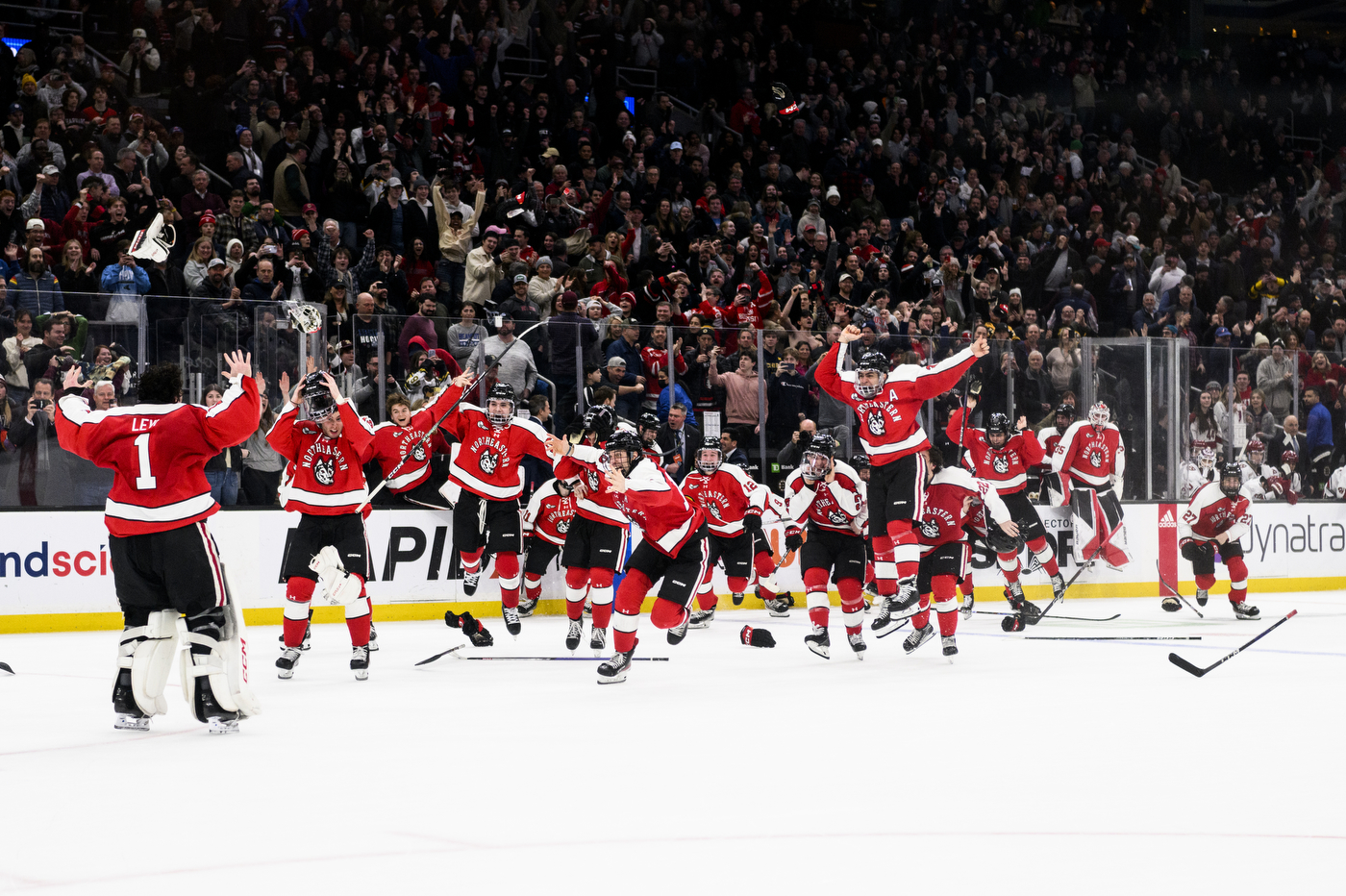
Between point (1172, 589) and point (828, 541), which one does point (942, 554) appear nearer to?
point (828, 541)

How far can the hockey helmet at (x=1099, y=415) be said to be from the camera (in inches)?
531

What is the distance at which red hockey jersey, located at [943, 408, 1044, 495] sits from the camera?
42.1ft

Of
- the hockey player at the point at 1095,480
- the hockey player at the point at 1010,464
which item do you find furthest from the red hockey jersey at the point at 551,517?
the hockey player at the point at 1095,480

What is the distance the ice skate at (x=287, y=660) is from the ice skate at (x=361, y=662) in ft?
1.00

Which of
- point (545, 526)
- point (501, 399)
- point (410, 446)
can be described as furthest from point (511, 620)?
point (501, 399)

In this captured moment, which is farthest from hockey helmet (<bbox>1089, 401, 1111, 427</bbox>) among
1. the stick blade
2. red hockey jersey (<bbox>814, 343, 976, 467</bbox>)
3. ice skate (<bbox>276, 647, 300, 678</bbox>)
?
ice skate (<bbox>276, 647, 300, 678</bbox>)

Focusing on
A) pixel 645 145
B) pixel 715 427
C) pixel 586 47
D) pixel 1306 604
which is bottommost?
pixel 1306 604

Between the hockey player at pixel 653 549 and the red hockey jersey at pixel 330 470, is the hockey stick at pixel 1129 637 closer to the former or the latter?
the hockey player at pixel 653 549

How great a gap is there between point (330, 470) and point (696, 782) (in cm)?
383

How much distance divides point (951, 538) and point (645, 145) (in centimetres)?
812

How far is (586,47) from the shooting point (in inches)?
682

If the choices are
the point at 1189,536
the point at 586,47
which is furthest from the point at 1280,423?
the point at 586,47

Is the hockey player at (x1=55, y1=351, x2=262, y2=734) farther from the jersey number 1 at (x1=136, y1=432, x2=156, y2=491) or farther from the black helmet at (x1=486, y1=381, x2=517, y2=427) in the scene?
the black helmet at (x1=486, y1=381, x2=517, y2=427)

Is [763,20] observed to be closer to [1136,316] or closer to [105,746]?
[1136,316]
